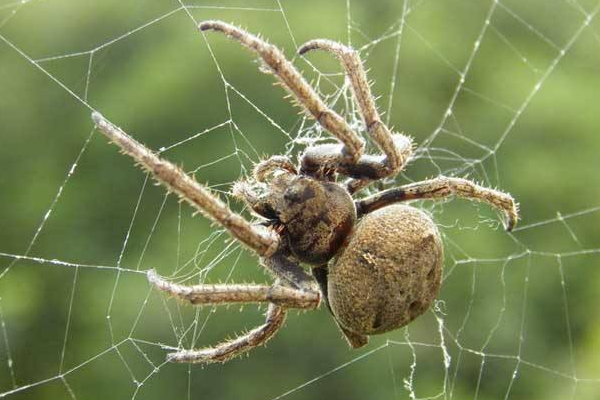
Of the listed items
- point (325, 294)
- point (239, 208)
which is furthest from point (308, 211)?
point (239, 208)

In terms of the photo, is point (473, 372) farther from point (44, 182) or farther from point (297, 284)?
point (44, 182)

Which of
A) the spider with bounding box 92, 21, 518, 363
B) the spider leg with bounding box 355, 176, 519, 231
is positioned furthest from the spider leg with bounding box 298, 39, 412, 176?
the spider leg with bounding box 355, 176, 519, 231

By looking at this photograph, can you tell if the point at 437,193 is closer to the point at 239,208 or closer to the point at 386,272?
the point at 386,272

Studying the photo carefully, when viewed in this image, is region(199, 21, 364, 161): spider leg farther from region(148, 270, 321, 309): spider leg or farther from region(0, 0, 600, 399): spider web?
region(0, 0, 600, 399): spider web

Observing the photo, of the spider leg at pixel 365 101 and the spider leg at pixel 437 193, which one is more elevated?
the spider leg at pixel 365 101

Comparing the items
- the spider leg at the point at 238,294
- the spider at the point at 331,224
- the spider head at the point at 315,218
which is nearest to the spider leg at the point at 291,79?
the spider at the point at 331,224

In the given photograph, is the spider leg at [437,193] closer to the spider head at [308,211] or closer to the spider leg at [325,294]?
the spider head at [308,211]

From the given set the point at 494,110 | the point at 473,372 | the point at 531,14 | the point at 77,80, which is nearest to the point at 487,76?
the point at 494,110
